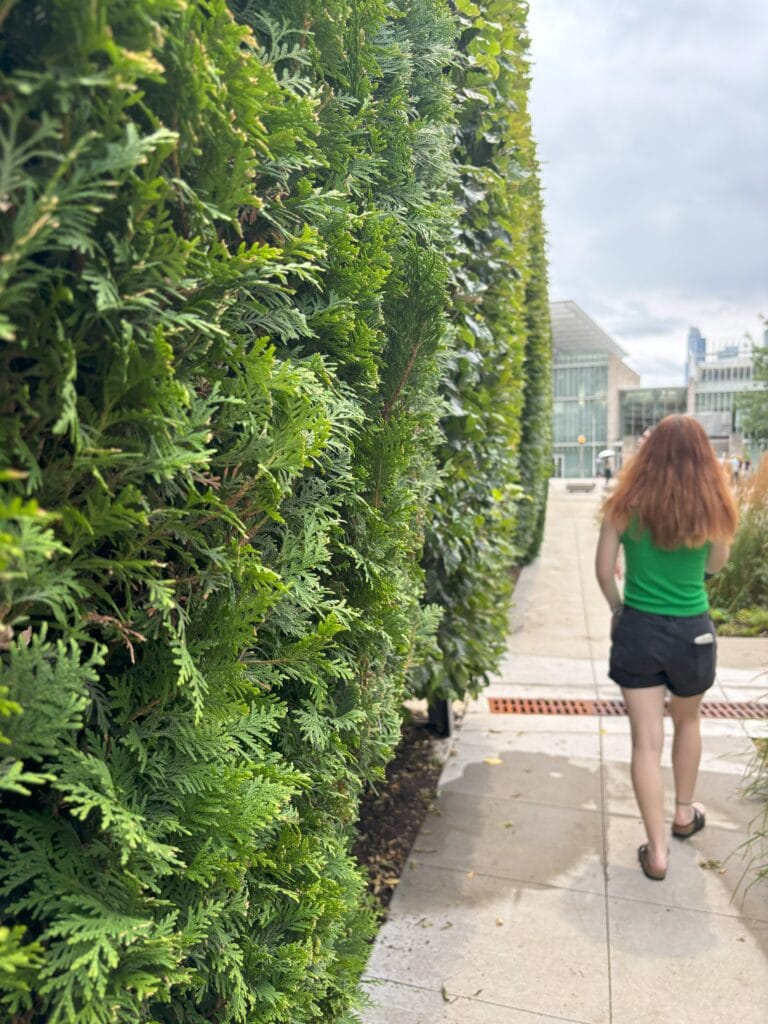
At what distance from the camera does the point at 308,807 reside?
175 cm

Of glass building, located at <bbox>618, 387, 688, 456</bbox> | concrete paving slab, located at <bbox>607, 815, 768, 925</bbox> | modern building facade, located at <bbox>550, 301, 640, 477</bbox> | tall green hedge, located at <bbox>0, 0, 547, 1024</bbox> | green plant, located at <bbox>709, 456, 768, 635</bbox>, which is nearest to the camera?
tall green hedge, located at <bbox>0, 0, 547, 1024</bbox>

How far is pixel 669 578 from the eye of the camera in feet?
10.4

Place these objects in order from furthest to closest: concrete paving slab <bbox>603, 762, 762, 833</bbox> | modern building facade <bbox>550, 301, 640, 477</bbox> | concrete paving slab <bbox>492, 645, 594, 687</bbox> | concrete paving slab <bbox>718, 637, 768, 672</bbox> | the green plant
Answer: modern building facade <bbox>550, 301, 640, 477</bbox>
the green plant
concrete paving slab <bbox>718, 637, 768, 672</bbox>
concrete paving slab <bbox>492, 645, 594, 687</bbox>
concrete paving slab <bbox>603, 762, 762, 833</bbox>

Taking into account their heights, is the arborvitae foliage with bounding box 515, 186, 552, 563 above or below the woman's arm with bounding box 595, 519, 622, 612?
above

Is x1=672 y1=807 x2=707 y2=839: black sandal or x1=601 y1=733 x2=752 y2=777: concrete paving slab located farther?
x1=601 y1=733 x2=752 y2=777: concrete paving slab

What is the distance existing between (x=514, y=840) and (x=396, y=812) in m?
0.61

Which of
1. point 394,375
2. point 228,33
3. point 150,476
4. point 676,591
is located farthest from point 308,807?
point 676,591

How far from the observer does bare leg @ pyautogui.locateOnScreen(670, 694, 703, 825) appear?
10.6 ft

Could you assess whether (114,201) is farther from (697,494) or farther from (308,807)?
(697,494)

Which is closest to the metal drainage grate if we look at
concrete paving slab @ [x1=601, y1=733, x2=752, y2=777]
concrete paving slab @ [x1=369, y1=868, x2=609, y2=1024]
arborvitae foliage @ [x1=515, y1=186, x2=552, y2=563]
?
concrete paving slab @ [x1=601, y1=733, x2=752, y2=777]

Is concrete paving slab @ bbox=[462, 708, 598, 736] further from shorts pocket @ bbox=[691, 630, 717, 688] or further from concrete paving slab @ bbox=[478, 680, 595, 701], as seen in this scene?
shorts pocket @ bbox=[691, 630, 717, 688]

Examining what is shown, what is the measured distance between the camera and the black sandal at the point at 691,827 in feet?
11.0

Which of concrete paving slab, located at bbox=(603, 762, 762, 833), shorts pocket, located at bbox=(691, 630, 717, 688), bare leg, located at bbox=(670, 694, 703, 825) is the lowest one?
concrete paving slab, located at bbox=(603, 762, 762, 833)

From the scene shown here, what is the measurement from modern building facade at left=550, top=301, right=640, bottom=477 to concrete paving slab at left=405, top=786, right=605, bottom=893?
53.6 m
